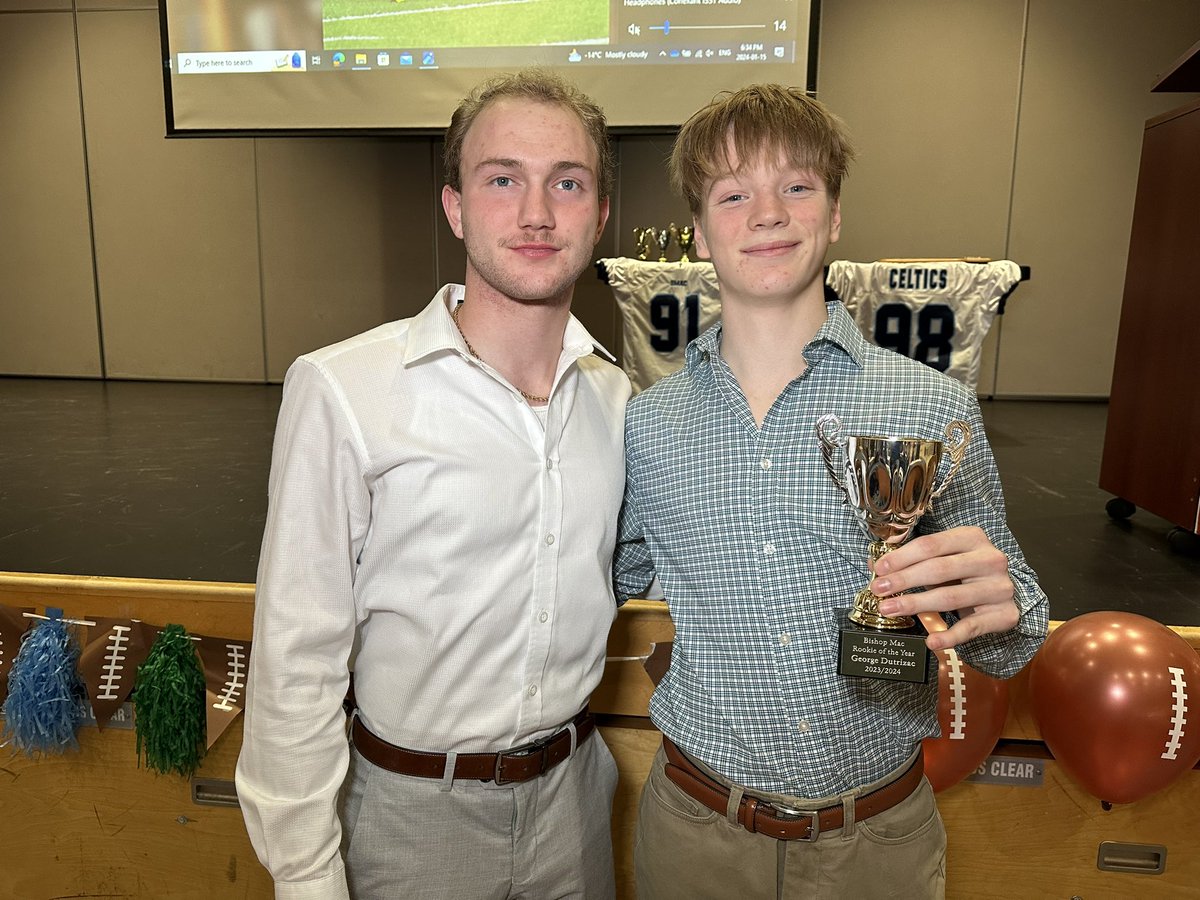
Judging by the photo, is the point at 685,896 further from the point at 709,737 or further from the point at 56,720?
the point at 56,720

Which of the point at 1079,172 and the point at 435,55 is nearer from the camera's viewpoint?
the point at 435,55

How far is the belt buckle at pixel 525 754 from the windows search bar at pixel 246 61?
457 cm

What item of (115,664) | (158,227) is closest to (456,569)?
(115,664)

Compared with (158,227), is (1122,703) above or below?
below

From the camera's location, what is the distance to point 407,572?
1.15 metres

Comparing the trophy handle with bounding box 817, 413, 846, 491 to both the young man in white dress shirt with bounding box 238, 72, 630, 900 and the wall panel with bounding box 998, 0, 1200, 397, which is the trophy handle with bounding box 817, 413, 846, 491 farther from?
the wall panel with bounding box 998, 0, 1200, 397

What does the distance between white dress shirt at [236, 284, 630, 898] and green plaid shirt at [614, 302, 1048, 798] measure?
0.58 ft

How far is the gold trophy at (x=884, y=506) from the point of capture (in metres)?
0.91

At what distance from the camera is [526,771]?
3.89 ft

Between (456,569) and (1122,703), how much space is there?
1082 millimetres

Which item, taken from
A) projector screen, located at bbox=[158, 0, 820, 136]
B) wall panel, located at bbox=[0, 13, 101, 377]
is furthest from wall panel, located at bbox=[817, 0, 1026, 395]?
wall panel, located at bbox=[0, 13, 101, 377]

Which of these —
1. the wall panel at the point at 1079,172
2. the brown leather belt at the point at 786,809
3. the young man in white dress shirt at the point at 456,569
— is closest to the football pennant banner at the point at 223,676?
the young man in white dress shirt at the point at 456,569

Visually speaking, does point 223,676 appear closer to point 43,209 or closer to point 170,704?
point 170,704

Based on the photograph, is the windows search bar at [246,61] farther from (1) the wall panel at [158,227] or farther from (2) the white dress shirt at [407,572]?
(2) the white dress shirt at [407,572]
